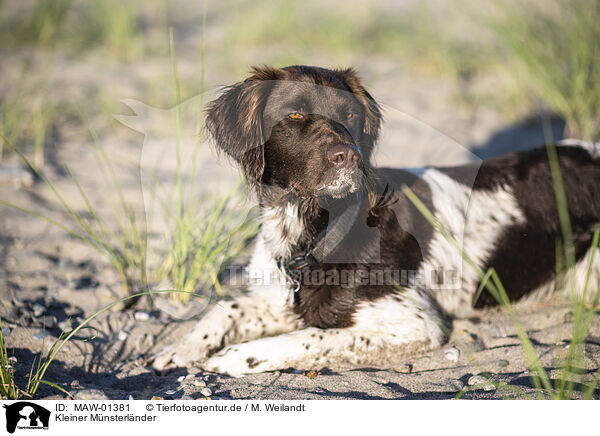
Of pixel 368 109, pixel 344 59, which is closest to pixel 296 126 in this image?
pixel 368 109

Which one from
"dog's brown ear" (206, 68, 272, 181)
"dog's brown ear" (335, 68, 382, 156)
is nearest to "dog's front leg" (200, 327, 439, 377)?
"dog's brown ear" (206, 68, 272, 181)

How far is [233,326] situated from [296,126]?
1145 millimetres

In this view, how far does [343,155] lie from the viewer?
2.13 meters

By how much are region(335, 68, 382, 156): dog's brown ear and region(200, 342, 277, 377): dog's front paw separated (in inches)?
46.0

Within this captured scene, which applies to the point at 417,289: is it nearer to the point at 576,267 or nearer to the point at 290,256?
the point at 290,256

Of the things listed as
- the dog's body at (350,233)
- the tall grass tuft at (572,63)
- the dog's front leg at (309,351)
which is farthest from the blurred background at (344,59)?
the dog's front leg at (309,351)

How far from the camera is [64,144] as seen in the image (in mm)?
5133

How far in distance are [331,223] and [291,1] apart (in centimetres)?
650

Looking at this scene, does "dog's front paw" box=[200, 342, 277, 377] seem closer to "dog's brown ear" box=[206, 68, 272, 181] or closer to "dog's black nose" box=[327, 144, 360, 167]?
"dog's brown ear" box=[206, 68, 272, 181]

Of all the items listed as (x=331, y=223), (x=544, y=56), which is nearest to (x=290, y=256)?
(x=331, y=223)

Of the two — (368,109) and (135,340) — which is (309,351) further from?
(368,109)

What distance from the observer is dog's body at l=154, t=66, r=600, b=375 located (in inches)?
93.1

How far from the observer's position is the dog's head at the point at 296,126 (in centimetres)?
225

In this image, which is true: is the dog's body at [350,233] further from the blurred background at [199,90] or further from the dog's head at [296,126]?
the blurred background at [199,90]
